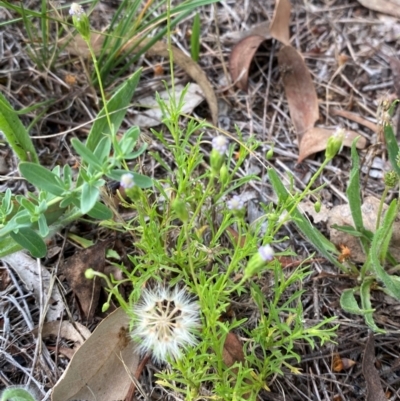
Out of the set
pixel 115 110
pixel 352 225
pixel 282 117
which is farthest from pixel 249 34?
pixel 352 225

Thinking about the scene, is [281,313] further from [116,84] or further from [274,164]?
[116,84]

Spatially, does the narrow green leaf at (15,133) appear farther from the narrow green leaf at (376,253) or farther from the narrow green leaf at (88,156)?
the narrow green leaf at (376,253)

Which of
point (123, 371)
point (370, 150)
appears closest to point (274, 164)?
point (370, 150)

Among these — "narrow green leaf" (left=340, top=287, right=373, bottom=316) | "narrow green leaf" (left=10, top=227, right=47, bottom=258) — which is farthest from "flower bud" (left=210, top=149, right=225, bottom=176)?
"narrow green leaf" (left=340, top=287, right=373, bottom=316)

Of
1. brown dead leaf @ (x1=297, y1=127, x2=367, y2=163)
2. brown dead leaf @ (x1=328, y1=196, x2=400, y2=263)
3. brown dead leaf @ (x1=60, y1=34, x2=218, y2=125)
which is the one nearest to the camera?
brown dead leaf @ (x1=328, y1=196, x2=400, y2=263)

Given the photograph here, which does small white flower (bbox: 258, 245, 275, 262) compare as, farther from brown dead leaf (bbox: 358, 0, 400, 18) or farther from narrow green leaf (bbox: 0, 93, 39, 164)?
brown dead leaf (bbox: 358, 0, 400, 18)

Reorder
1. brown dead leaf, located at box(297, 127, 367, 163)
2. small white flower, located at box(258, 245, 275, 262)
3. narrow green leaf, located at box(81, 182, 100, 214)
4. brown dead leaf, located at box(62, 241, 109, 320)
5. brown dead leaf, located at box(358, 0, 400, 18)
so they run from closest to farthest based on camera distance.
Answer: small white flower, located at box(258, 245, 275, 262)
narrow green leaf, located at box(81, 182, 100, 214)
brown dead leaf, located at box(62, 241, 109, 320)
brown dead leaf, located at box(297, 127, 367, 163)
brown dead leaf, located at box(358, 0, 400, 18)
